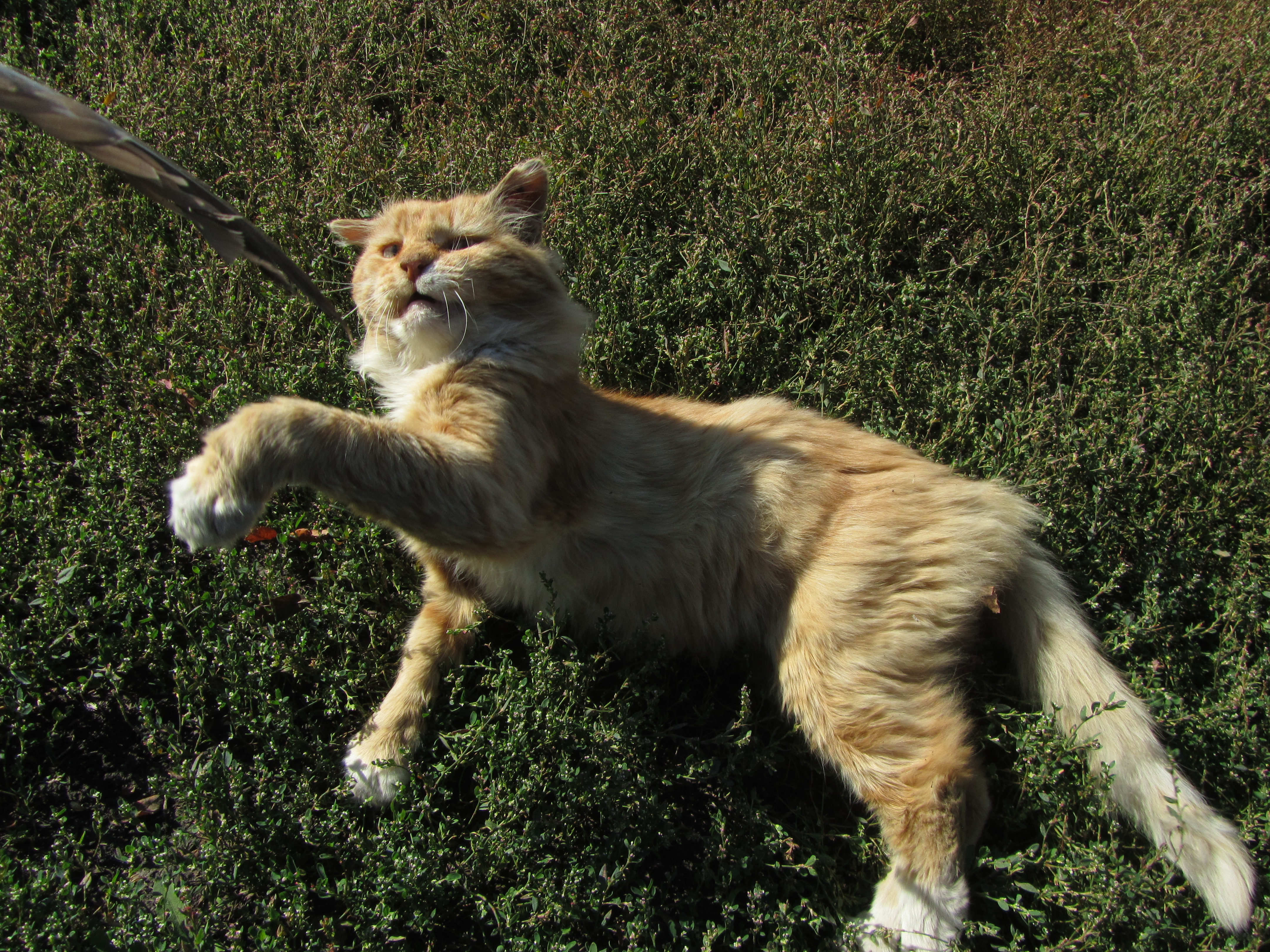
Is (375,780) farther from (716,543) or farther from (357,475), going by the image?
(716,543)

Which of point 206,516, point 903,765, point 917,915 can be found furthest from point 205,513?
point 917,915

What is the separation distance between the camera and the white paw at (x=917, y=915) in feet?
8.68

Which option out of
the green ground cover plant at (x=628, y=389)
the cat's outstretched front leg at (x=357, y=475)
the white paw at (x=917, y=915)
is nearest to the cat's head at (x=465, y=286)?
the cat's outstretched front leg at (x=357, y=475)

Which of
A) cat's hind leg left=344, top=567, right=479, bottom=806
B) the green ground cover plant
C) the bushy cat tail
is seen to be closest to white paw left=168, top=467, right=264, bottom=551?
the green ground cover plant

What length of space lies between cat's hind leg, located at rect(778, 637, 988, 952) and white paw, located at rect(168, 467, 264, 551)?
1899 millimetres

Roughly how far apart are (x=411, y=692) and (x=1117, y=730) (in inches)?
99.7

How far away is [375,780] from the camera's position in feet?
9.34

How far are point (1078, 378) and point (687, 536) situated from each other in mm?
2194

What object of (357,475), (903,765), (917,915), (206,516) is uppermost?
(357,475)

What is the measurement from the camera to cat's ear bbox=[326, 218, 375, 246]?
3482 mm

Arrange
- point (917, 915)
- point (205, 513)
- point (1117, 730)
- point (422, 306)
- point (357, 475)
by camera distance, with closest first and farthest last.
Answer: point (205, 513), point (357, 475), point (917, 915), point (1117, 730), point (422, 306)

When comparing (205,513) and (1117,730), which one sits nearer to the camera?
(205,513)

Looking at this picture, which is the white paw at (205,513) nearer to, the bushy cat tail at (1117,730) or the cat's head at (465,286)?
the cat's head at (465,286)

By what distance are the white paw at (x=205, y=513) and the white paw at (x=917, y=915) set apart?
2324 mm
